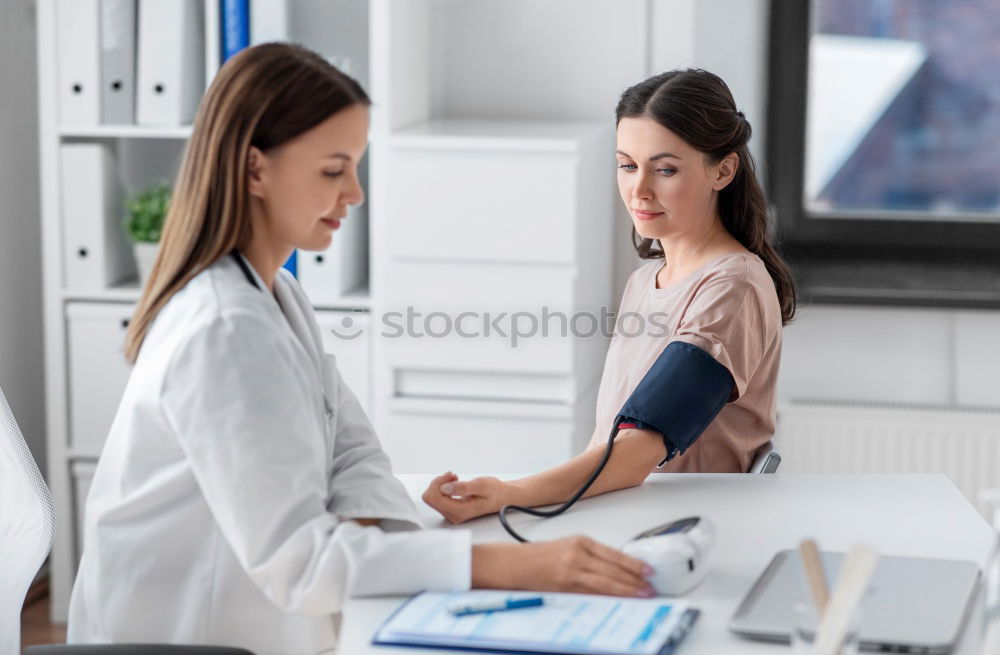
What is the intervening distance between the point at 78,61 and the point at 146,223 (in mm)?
374

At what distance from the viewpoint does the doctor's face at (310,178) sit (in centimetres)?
128

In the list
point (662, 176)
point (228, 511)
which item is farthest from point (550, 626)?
point (662, 176)

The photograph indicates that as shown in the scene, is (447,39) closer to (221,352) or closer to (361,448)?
(361,448)

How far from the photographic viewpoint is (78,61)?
2.72 m

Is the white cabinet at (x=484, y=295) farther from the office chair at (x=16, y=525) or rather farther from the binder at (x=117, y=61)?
the office chair at (x=16, y=525)

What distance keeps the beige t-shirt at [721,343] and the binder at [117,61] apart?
1.37 metres

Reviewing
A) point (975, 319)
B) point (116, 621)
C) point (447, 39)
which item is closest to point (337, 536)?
point (116, 621)

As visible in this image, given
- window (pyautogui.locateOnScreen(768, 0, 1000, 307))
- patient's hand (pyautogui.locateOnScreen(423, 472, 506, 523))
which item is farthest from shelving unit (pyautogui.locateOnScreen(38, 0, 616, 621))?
patient's hand (pyautogui.locateOnScreen(423, 472, 506, 523))

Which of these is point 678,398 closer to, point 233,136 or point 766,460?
point 766,460

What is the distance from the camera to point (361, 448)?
1.50 m

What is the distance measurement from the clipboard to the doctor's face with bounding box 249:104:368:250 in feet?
1.34

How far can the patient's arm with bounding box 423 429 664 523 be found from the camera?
4.81 ft

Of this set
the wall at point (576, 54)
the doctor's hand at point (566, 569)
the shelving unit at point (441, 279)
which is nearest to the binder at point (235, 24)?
the shelving unit at point (441, 279)

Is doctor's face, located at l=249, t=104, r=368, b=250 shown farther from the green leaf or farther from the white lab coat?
the green leaf
